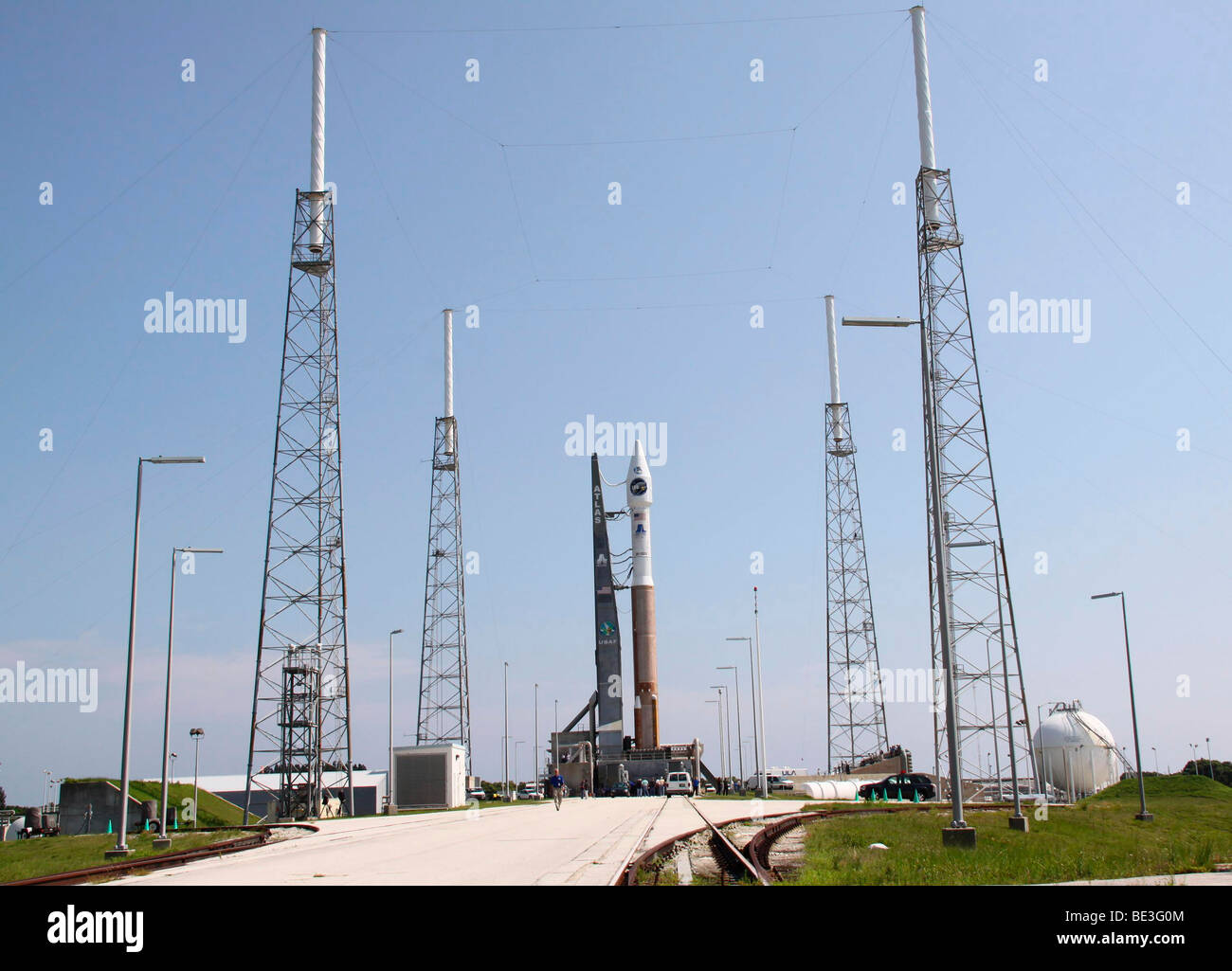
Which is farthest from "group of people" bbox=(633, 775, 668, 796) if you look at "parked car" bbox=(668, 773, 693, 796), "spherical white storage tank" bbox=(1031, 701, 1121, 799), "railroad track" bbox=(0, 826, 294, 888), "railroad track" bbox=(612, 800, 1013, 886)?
"railroad track" bbox=(0, 826, 294, 888)

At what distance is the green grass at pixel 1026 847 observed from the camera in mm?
15172

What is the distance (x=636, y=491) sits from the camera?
258ft

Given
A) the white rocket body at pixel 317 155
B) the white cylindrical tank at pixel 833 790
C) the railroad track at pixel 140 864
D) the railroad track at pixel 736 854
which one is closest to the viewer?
the railroad track at pixel 736 854

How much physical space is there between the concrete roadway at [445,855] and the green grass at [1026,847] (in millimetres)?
3492

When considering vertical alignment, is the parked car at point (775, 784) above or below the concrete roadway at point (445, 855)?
below

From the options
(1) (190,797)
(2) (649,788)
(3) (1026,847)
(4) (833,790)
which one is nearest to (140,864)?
(3) (1026,847)

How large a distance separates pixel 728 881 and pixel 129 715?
15.8 meters

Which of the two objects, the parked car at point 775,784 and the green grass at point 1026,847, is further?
the parked car at point 775,784

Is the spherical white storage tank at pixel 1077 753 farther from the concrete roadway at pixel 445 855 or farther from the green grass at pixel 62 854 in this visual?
the green grass at pixel 62 854
